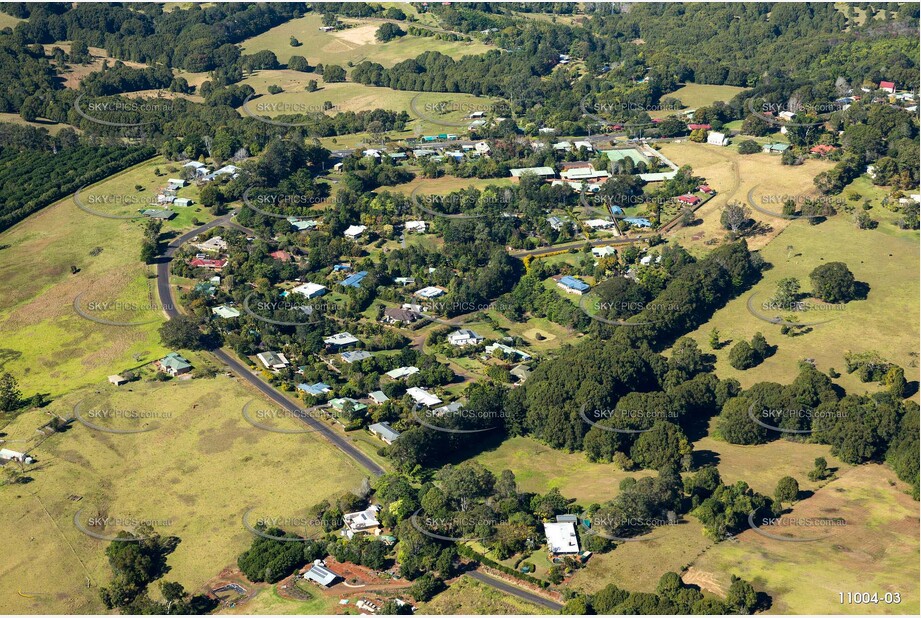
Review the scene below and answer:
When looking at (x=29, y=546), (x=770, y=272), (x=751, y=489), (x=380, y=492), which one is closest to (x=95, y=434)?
(x=29, y=546)

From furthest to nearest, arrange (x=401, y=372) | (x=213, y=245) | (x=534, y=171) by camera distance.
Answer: (x=534, y=171) → (x=213, y=245) → (x=401, y=372)

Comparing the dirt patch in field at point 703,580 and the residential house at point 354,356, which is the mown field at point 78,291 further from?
the dirt patch in field at point 703,580

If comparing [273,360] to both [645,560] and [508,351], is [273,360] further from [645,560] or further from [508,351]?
[645,560]

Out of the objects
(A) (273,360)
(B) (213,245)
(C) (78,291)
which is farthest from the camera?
(B) (213,245)

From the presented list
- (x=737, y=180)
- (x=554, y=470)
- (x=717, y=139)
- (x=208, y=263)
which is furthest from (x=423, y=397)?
(x=717, y=139)

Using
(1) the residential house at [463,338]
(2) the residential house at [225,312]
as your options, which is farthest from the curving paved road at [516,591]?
(2) the residential house at [225,312]

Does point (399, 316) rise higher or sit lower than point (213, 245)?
lower
